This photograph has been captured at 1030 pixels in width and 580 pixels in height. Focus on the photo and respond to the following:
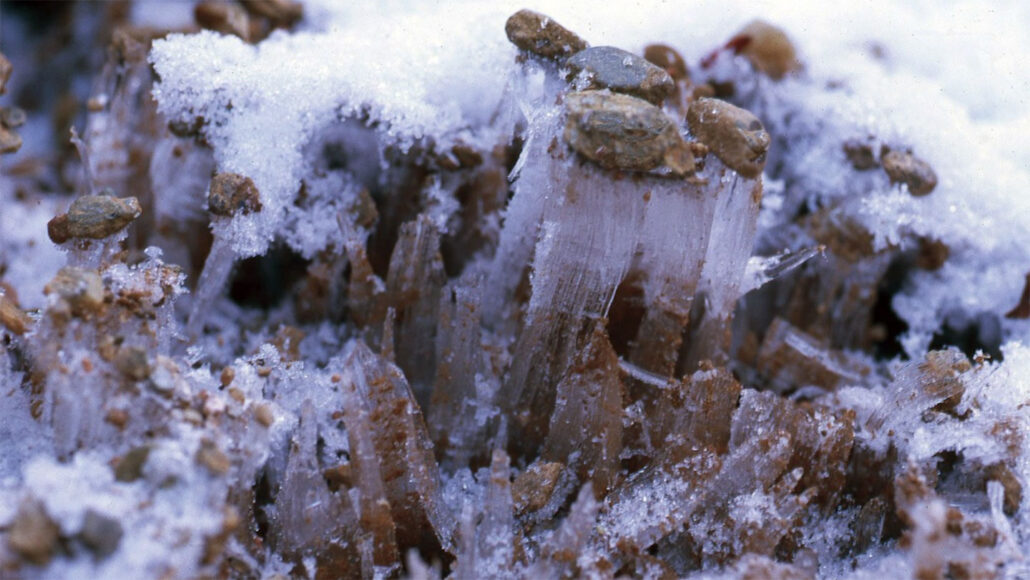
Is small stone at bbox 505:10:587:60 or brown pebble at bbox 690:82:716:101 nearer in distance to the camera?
small stone at bbox 505:10:587:60

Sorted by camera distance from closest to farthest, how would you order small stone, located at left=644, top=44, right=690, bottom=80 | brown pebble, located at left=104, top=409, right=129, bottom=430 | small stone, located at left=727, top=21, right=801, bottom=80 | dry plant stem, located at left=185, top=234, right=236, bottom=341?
brown pebble, located at left=104, top=409, right=129, bottom=430 → dry plant stem, located at left=185, top=234, right=236, bottom=341 → small stone, located at left=644, top=44, right=690, bottom=80 → small stone, located at left=727, top=21, right=801, bottom=80

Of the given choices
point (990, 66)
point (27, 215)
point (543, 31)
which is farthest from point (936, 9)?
point (27, 215)

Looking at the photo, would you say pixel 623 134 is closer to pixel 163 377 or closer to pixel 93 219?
pixel 163 377

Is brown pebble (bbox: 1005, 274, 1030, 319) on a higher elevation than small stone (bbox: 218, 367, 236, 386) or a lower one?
higher

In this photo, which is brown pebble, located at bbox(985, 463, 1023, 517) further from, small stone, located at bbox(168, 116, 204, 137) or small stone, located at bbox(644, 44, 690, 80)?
small stone, located at bbox(168, 116, 204, 137)

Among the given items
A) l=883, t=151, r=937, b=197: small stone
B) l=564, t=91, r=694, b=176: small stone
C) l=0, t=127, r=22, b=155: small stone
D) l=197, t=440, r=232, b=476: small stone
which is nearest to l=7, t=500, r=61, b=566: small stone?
l=197, t=440, r=232, b=476: small stone

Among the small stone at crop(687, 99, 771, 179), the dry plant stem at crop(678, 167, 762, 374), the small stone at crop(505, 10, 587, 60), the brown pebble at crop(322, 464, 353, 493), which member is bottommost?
the brown pebble at crop(322, 464, 353, 493)

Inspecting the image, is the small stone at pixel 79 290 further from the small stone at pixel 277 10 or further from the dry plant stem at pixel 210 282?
the small stone at pixel 277 10

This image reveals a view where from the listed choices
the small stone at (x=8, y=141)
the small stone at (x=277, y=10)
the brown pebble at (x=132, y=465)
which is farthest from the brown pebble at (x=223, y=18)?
the brown pebble at (x=132, y=465)
